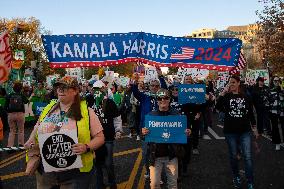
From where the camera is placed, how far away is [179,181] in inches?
335

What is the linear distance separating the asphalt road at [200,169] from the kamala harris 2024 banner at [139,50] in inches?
92.3

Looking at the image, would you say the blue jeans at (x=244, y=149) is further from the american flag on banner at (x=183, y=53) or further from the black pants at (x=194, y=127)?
the american flag on banner at (x=183, y=53)

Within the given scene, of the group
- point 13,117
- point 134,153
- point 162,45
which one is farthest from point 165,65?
point 13,117

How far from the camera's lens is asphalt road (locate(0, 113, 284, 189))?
832 centimetres

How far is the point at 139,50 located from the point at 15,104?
550 centimetres

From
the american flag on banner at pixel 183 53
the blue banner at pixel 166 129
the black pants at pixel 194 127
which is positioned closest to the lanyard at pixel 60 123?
the blue banner at pixel 166 129

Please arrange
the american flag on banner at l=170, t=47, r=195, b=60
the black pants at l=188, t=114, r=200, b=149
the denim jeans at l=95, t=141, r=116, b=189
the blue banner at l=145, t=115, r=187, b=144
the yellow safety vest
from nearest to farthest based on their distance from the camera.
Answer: the yellow safety vest, the blue banner at l=145, t=115, r=187, b=144, the denim jeans at l=95, t=141, r=116, b=189, the american flag on banner at l=170, t=47, r=195, b=60, the black pants at l=188, t=114, r=200, b=149

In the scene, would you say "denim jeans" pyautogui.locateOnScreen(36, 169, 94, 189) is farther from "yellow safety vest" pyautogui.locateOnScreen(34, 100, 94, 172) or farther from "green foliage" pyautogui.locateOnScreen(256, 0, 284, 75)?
"green foliage" pyautogui.locateOnScreen(256, 0, 284, 75)

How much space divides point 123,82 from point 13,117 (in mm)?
15463

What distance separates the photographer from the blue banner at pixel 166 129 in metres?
6.03

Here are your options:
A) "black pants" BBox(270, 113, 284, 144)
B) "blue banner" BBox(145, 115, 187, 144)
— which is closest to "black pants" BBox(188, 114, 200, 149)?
"black pants" BBox(270, 113, 284, 144)

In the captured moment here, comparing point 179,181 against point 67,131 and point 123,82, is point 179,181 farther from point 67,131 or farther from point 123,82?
point 123,82

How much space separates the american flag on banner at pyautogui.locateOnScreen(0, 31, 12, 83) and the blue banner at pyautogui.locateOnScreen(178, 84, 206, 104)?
374cm

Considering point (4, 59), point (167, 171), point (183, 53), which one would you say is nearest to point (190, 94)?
point (183, 53)
